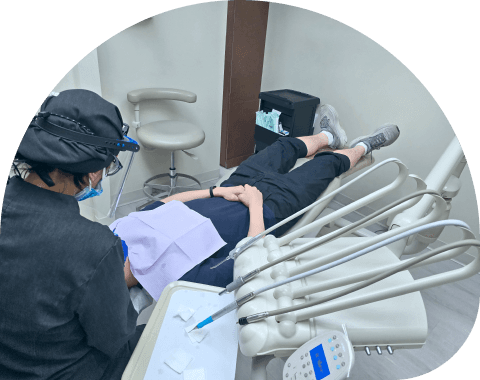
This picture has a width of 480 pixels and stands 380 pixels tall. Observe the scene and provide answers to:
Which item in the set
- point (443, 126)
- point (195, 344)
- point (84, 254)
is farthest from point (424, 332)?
point (84, 254)

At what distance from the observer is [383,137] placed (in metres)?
1.18

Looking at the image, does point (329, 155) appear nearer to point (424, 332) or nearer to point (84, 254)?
point (424, 332)

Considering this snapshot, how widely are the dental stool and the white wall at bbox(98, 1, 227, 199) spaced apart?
24mm

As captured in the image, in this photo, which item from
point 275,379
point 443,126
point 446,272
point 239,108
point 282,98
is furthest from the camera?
point 239,108

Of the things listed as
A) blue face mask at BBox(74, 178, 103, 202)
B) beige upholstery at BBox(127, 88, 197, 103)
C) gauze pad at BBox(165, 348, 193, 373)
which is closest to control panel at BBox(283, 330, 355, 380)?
gauze pad at BBox(165, 348, 193, 373)

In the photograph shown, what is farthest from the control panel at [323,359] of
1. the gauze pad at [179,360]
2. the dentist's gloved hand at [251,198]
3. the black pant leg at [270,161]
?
the black pant leg at [270,161]

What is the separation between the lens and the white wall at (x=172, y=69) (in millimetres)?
1149

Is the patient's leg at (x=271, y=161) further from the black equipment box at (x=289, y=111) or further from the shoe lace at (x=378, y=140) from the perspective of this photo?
the shoe lace at (x=378, y=140)

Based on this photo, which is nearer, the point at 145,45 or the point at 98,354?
the point at 98,354

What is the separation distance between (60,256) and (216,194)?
35.0 inches

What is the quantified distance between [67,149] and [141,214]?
0.54 meters

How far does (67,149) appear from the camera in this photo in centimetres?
60

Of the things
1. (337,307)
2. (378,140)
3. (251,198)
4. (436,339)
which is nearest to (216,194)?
(251,198)

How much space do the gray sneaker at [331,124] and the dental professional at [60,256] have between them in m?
0.99
